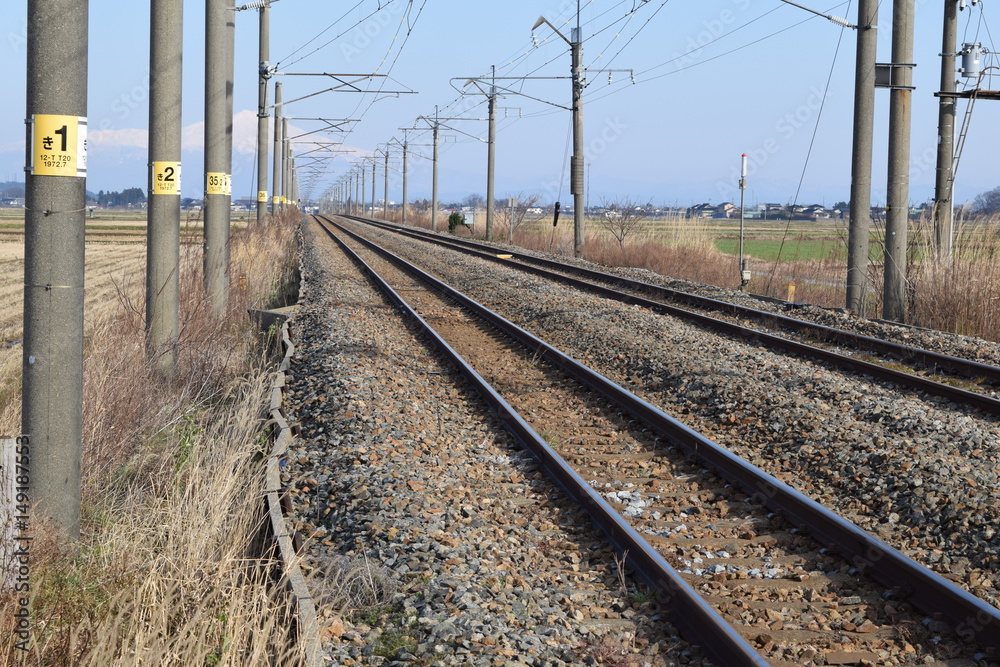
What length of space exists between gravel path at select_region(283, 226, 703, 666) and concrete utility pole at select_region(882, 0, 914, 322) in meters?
9.05

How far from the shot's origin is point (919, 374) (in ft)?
39.0

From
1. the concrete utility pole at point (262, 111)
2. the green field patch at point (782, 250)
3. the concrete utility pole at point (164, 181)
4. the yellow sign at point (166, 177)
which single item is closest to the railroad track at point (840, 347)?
the concrete utility pole at point (164, 181)

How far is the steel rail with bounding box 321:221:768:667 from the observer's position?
452 centimetres

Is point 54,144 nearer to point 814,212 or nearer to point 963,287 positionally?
point 963,287

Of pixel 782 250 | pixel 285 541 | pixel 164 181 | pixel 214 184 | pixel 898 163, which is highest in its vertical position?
pixel 898 163

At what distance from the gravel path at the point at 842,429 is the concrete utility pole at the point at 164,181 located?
500 cm

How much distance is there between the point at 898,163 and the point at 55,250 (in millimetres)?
14427

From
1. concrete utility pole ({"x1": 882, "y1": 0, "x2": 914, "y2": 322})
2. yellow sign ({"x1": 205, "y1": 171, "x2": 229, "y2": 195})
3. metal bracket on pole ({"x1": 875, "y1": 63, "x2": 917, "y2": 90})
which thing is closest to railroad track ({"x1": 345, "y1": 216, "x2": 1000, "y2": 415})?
concrete utility pole ({"x1": 882, "y1": 0, "x2": 914, "y2": 322})

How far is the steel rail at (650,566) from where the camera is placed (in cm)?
452

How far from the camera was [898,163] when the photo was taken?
1622 cm

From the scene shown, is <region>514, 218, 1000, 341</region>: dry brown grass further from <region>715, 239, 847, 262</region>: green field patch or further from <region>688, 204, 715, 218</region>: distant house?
<region>715, 239, 847, 262</region>: green field patch

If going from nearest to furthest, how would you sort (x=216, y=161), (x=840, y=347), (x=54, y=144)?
(x=54, y=144), (x=840, y=347), (x=216, y=161)

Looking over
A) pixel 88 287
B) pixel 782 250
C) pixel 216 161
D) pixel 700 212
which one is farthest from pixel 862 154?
pixel 782 250

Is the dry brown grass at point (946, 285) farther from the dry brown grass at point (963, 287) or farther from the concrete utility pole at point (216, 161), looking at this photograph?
the concrete utility pole at point (216, 161)
